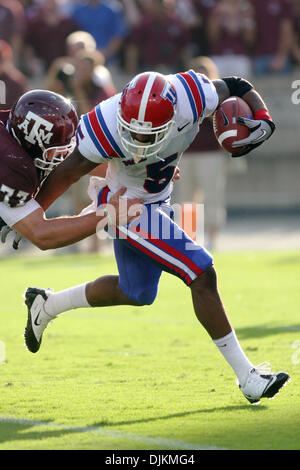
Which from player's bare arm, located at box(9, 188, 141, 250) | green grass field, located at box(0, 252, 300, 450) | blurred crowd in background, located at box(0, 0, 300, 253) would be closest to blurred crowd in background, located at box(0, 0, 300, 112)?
blurred crowd in background, located at box(0, 0, 300, 253)

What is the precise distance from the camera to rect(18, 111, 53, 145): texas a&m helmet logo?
14.5ft

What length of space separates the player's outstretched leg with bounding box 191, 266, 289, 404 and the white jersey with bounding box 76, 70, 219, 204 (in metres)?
0.53

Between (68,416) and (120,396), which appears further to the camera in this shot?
(120,396)

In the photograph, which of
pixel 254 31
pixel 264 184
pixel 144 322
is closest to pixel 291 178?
pixel 264 184

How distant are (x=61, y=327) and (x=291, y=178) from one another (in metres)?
7.09

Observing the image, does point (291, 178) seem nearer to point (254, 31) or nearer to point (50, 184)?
point (254, 31)

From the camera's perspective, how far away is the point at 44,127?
14.6 ft

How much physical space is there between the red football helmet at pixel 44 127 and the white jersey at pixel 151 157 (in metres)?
0.22

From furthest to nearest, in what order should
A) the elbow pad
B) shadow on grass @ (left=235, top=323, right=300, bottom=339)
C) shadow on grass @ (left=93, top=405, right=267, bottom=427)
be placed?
shadow on grass @ (left=235, top=323, right=300, bottom=339), the elbow pad, shadow on grass @ (left=93, top=405, right=267, bottom=427)

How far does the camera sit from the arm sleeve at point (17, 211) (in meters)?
4.31

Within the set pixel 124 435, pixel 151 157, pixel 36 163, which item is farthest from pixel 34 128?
pixel 124 435

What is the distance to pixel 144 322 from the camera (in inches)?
258

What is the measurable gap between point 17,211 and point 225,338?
109 cm

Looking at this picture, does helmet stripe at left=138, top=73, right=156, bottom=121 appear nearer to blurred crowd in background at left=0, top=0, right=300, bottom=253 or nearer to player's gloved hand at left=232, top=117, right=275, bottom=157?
player's gloved hand at left=232, top=117, right=275, bottom=157
